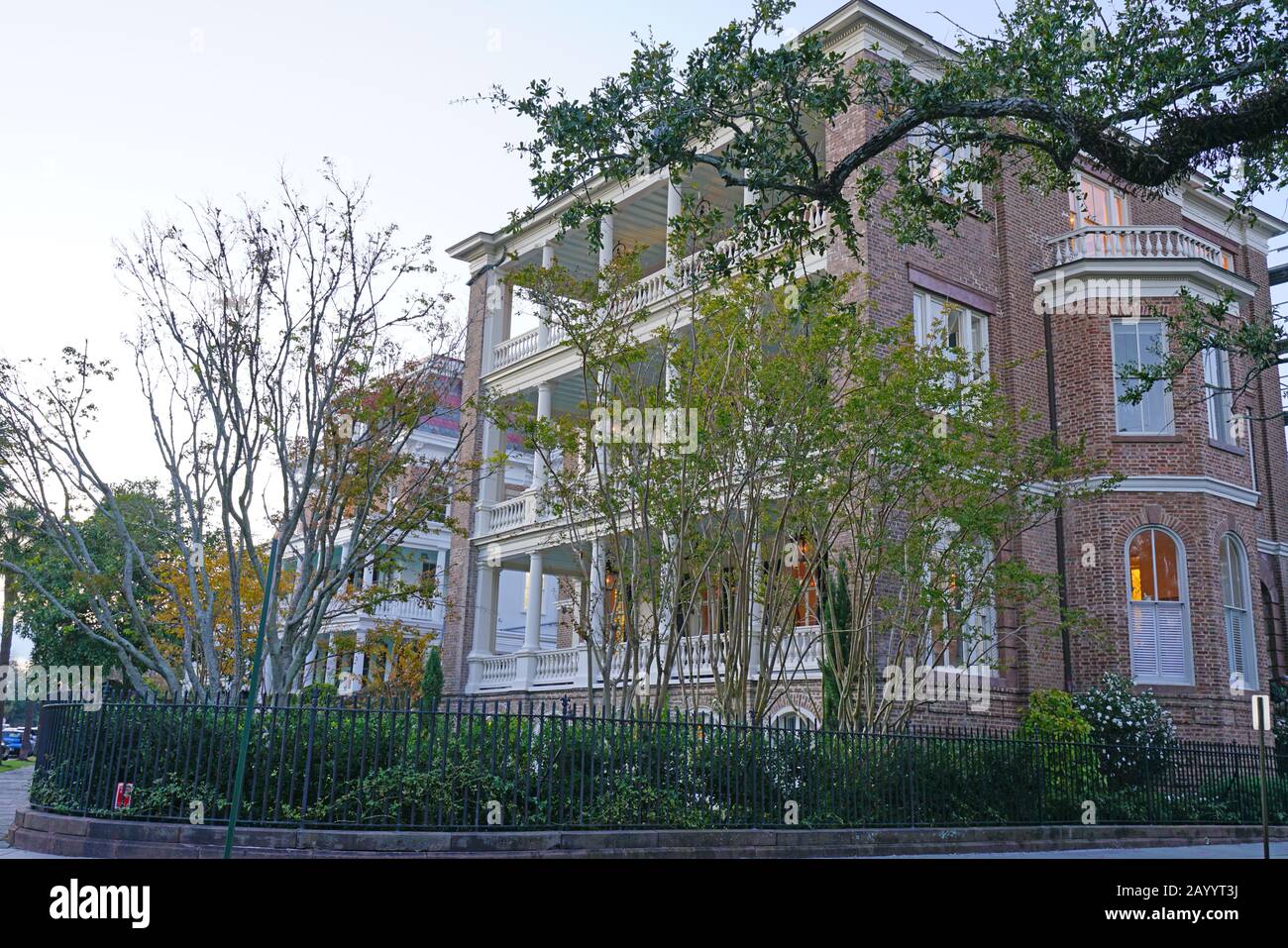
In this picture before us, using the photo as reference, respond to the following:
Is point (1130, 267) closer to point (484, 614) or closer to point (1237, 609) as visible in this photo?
point (1237, 609)

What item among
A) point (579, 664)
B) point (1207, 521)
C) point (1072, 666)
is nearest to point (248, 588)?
point (579, 664)

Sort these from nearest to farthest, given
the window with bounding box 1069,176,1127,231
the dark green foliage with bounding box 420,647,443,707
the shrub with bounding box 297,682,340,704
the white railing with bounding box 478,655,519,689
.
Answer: the shrub with bounding box 297,682,340,704
the window with bounding box 1069,176,1127,231
the white railing with bounding box 478,655,519,689
the dark green foliage with bounding box 420,647,443,707

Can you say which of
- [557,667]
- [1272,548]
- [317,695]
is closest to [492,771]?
[317,695]

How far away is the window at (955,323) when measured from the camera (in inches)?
789

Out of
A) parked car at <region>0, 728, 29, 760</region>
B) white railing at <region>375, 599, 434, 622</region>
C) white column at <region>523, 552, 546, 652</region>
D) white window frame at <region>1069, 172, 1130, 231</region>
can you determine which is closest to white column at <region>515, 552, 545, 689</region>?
white column at <region>523, 552, 546, 652</region>

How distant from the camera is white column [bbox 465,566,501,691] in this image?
2633 centimetres

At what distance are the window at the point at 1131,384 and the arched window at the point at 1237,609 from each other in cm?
253

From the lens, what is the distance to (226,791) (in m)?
11.1

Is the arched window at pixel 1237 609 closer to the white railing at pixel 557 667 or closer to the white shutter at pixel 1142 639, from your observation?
the white shutter at pixel 1142 639

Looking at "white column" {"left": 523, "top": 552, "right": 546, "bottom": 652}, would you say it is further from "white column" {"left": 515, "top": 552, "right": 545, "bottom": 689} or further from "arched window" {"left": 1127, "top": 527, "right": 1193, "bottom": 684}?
"arched window" {"left": 1127, "top": 527, "right": 1193, "bottom": 684}

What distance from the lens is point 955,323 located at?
21000 millimetres

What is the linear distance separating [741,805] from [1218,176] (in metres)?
→ 8.05

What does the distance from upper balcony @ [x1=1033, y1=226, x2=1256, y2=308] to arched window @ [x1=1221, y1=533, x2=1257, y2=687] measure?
4956 millimetres

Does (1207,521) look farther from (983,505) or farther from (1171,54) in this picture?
(1171,54)
